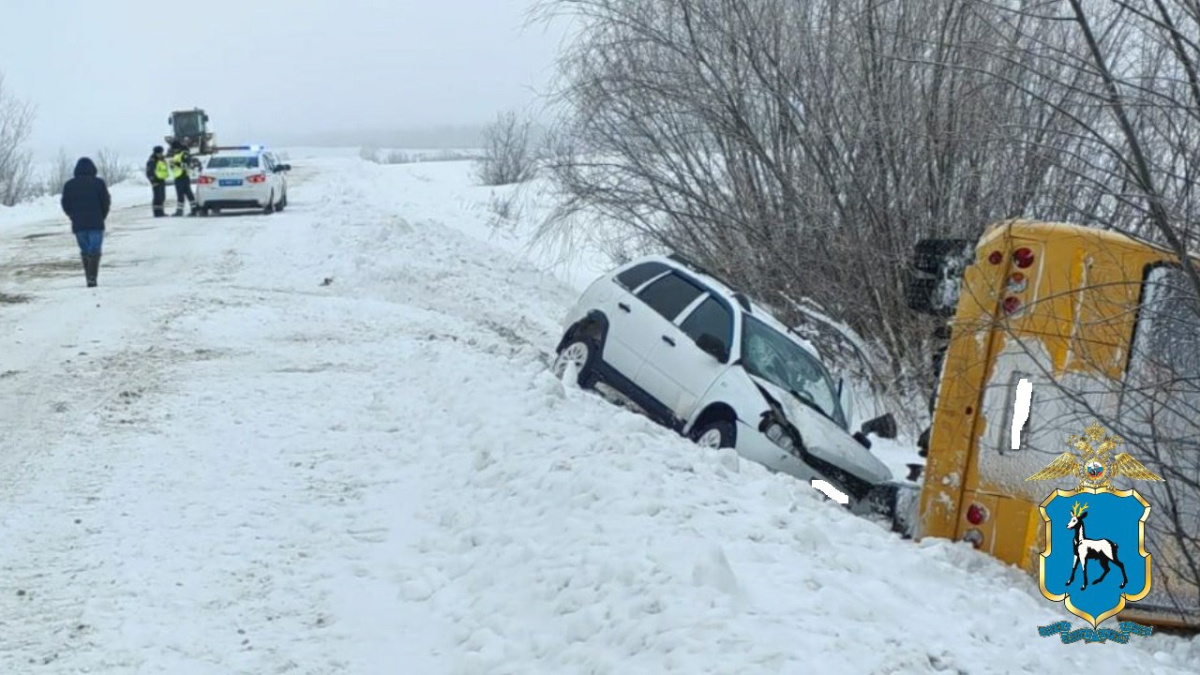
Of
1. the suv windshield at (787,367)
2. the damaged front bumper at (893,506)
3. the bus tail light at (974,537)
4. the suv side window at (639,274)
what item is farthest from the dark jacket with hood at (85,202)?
the bus tail light at (974,537)

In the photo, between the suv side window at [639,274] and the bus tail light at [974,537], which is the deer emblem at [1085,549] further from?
the suv side window at [639,274]

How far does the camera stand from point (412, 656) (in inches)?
269

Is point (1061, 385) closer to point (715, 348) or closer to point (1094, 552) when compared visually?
point (1094, 552)

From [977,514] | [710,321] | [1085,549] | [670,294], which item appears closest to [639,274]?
[670,294]

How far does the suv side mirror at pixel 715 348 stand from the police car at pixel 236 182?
71.4ft

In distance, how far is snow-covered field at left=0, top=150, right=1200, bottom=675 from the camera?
6.52 metres

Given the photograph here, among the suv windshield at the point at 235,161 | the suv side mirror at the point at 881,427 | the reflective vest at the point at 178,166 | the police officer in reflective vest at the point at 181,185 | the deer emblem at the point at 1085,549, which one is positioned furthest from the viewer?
the reflective vest at the point at 178,166

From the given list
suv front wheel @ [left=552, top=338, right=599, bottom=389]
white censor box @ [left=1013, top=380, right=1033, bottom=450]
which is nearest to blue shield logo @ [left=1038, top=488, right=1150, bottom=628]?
white censor box @ [left=1013, top=380, right=1033, bottom=450]

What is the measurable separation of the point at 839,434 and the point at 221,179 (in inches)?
Result: 902

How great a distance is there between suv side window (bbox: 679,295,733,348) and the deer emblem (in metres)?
6.85

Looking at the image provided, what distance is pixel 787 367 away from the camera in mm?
12773

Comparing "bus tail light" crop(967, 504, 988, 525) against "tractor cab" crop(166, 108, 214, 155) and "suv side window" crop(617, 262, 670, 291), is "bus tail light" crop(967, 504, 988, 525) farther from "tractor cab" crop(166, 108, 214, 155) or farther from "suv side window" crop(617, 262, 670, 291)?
"tractor cab" crop(166, 108, 214, 155)

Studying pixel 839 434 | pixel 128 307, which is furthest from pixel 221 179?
pixel 839 434

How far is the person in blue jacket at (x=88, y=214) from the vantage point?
768 inches
